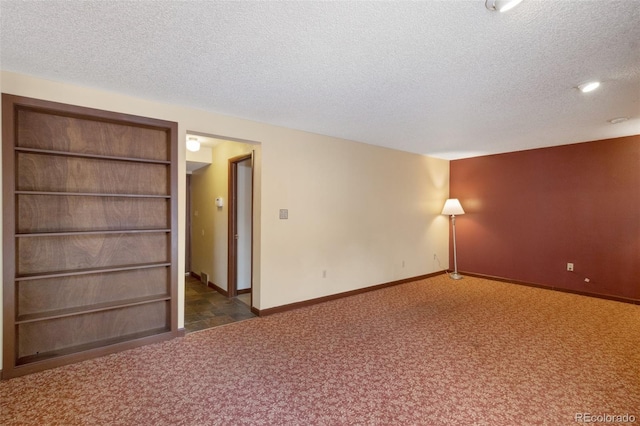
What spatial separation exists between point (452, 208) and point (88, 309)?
582 cm

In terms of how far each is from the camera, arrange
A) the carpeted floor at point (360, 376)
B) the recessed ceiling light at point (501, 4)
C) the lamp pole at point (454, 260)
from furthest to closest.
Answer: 1. the lamp pole at point (454, 260)
2. the carpeted floor at point (360, 376)
3. the recessed ceiling light at point (501, 4)

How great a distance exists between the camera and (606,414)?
199cm

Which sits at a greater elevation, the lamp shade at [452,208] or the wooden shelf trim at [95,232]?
the lamp shade at [452,208]

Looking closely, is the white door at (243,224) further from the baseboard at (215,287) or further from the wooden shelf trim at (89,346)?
the wooden shelf trim at (89,346)

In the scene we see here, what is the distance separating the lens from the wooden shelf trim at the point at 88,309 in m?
2.53

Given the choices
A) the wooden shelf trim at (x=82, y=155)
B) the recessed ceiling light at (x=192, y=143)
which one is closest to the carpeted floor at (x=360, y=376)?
the wooden shelf trim at (x=82, y=155)

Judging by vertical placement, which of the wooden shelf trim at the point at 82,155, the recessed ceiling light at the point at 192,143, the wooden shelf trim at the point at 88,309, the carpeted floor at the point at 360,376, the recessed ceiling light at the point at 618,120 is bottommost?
the carpeted floor at the point at 360,376

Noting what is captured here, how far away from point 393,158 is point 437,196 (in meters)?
1.58

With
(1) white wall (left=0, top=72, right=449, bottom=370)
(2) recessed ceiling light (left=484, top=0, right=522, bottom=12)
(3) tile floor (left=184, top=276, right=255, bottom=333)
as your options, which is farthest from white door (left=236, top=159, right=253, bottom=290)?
(2) recessed ceiling light (left=484, top=0, right=522, bottom=12)

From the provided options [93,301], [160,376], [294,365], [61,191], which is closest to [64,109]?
→ [61,191]

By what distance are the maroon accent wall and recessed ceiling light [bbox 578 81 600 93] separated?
2.78 m

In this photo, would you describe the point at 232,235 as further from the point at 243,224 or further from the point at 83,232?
the point at 83,232

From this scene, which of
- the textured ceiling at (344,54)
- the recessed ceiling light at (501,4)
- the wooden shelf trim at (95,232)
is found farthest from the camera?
the wooden shelf trim at (95,232)

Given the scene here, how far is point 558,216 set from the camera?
5.02 meters
